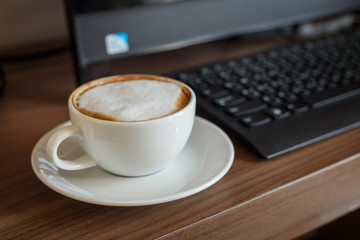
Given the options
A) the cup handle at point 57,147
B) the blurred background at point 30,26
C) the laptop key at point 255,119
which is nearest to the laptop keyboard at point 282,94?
the laptop key at point 255,119

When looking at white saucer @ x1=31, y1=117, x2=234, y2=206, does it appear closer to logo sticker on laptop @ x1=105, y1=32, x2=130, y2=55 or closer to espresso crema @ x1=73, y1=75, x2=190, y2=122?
espresso crema @ x1=73, y1=75, x2=190, y2=122

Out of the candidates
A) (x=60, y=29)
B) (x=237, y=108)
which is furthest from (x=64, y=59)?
(x=237, y=108)

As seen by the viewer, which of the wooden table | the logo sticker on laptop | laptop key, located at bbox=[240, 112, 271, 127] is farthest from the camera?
the logo sticker on laptop

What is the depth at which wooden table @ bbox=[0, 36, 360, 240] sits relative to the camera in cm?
27

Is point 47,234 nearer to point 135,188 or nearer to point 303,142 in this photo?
point 135,188

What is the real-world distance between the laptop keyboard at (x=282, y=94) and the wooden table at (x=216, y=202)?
0.05ft

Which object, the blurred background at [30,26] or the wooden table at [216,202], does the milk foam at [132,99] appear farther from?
the blurred background at [30,26]

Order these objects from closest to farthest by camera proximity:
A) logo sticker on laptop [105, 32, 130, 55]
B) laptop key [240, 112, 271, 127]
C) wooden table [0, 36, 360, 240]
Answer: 1. wooden table [0, 36, 360, 240]
2. laptop key [240, 112, 271, 127]
3. logo sticker on laptop [105, 32, 130, 55]

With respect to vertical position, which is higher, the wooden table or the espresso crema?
the espresso crema

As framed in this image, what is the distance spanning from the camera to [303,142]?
35 cm

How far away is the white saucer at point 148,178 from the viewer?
0.89ft

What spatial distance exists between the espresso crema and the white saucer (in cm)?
5

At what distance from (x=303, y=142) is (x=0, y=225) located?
0.87 feet

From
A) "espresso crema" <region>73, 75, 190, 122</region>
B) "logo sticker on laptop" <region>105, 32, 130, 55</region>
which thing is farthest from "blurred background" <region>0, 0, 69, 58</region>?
"espresso crema" <region>73, 75, 190, 122</region>
